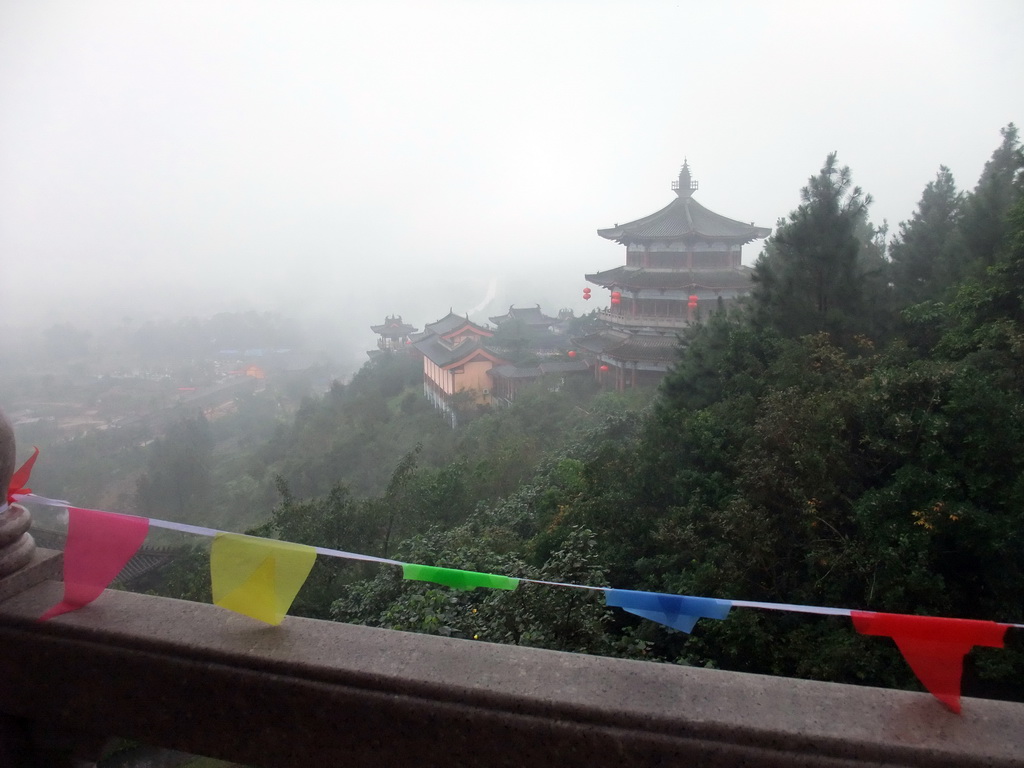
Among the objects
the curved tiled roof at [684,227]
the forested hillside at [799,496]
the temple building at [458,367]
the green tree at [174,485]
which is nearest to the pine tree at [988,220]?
the forested hillside at [799,496]

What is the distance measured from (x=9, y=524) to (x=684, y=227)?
1604cm

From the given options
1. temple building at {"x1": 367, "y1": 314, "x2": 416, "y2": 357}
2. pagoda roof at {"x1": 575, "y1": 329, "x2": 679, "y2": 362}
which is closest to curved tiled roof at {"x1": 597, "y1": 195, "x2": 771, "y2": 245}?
pagoda roof at {"x1": 575, "y1": 329, "x2": 679, "y2": 362}

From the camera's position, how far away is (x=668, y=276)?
15.9 meters

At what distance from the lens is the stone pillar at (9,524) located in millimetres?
1416

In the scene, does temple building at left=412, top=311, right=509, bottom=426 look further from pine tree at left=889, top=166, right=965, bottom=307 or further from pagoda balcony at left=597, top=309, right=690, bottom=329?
pine tree at left=889, top=166, right=965, bottom=307

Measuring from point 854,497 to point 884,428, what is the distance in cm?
50

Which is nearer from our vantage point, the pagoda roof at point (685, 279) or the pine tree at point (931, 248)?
the pine tree at point (931, 248)

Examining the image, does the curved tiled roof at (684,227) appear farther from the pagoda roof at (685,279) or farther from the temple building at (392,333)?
the temple building at (392,333)

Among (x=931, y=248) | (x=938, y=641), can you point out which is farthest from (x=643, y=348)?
(x=938, y=641)

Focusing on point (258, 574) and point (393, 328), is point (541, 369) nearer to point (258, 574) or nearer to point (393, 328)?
point (393, 328)

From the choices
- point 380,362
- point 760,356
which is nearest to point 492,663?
point 760,356

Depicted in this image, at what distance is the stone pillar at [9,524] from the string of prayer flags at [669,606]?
1314 millimetres

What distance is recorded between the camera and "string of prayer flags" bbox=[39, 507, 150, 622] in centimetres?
136

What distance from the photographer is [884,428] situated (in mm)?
4262
